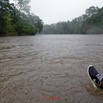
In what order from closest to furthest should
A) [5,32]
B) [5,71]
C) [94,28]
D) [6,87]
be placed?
[6,87], [5,71], [5,32], [94,28]

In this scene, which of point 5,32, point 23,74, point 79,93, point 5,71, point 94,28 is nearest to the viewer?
point 79,93

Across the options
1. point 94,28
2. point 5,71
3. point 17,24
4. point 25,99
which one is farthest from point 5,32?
point 94,28

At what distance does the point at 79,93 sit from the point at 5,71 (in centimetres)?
314

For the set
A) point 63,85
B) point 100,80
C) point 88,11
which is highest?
point 88,11

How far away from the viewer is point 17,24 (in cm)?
4606

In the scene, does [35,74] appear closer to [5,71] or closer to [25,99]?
[5,71]

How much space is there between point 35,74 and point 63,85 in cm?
137

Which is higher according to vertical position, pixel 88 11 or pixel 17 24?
pixel 88 11

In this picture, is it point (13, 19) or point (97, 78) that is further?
point (13, 19)

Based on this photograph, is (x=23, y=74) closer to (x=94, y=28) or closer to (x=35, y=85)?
(x=35, y=85)

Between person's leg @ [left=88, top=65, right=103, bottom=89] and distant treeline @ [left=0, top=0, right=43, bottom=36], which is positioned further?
distant treeline @ [left=0, top=0, right=43, bottom=36]

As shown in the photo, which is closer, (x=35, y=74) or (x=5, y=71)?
(x=35, y=74)

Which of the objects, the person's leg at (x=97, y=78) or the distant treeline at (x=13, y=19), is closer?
the person's leg at (x=97, y=78)

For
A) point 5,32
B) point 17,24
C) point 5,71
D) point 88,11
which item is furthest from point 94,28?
point 5,71
